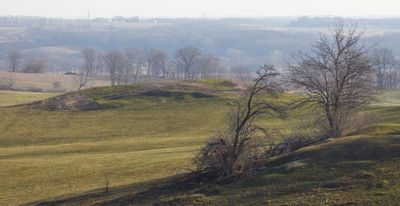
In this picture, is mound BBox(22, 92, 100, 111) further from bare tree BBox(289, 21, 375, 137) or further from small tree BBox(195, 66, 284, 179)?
small tree BBox(195, 66, 284, 179)

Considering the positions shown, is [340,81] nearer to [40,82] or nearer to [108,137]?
[108,137]

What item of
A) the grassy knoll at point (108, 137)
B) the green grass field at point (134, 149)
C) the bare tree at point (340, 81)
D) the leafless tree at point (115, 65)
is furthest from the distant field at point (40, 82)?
the bare tree at point (340, 81)

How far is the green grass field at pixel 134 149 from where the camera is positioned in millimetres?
26422

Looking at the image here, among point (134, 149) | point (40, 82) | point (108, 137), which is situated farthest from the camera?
point (40, 82)

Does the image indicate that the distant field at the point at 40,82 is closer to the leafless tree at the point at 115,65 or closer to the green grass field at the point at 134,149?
the leafless tree at the point at 115,65

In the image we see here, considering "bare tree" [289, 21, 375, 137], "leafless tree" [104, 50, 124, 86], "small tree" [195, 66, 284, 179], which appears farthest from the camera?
"leafless tree" [104, 50, 124, 86]

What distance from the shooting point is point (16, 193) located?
35.2m

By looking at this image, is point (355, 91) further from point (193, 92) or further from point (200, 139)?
point (193, 92)

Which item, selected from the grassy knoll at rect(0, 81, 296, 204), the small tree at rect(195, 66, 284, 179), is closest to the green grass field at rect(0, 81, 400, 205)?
the grassy knoll at rect(0, 81, 296, 204)

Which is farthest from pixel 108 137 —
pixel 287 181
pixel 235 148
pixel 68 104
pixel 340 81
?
pixel 287 181

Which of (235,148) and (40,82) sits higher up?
(235,148)

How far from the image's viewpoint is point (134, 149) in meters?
52.6

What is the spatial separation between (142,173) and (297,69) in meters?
13.8

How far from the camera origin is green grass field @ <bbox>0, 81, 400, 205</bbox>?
26.4 metres
